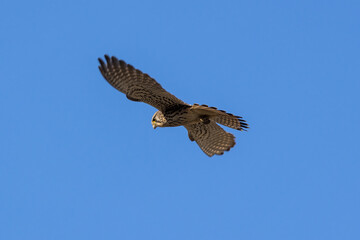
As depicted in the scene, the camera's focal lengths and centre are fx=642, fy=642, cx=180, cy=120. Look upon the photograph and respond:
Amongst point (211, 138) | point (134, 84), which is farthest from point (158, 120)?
point (211, 138)

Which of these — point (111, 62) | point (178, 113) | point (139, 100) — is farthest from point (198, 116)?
point (111, 62)

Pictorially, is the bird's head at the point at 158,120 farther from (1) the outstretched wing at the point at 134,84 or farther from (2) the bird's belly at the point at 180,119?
(1) the outstretched wing at the point at 134,84

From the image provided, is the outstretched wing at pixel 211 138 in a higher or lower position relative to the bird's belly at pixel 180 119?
higher

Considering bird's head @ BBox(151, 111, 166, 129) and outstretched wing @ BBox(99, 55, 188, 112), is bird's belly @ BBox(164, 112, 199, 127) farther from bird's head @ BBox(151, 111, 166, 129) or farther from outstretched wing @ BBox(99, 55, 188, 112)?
outstretched wing @ BBox(99, 55, 188, 112)

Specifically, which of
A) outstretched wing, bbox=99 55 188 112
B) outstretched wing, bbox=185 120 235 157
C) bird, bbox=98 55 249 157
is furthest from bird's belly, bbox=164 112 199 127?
outstretched wing, bbox=185 120 235 157

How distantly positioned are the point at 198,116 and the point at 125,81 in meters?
1.91

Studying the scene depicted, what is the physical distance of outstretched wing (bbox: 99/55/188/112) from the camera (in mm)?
13242

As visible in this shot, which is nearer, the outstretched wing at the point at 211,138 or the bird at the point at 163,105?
the bird at the point at 163,105

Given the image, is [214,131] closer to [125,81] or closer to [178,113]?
[178,113]

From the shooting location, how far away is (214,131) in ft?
52.0

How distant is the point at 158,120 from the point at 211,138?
195 cm

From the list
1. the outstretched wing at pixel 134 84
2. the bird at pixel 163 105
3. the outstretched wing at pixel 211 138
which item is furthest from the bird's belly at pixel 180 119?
the outstretched wing at pixel 211 138

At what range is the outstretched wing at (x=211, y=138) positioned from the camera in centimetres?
1580

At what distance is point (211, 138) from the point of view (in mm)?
16094
